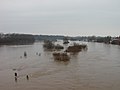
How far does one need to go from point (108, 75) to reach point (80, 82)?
12.8 feet

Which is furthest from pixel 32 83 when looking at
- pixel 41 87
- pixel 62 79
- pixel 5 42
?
pixel 5 42

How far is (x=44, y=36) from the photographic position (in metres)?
177

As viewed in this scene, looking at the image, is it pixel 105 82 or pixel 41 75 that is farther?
pixel 41 75

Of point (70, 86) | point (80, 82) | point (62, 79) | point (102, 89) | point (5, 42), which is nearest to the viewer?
point (102, 89)

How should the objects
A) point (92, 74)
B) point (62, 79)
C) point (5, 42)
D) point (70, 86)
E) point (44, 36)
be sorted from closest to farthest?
point (70, 86)
point (62, 79)
point (92, 74)
point (5, 42)
point (44, 36)

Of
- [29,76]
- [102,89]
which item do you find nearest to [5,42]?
[29,76]

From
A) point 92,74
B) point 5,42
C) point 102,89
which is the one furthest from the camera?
point 5,42

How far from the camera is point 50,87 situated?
18516 millimetres

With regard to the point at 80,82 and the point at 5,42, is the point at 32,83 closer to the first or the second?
the point at 80,82

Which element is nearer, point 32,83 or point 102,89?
point 102,89

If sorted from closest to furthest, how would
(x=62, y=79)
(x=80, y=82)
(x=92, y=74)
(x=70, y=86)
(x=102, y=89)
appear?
(x=102, y=89), (x=70, y=86), (x=80, y=82), (x=62, y=79), (x=92, y=74)

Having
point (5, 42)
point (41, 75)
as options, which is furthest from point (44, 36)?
point (41, 75)

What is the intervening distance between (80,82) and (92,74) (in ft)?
11.6

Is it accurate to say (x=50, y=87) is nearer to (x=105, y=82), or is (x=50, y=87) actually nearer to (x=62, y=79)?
(x=62, y=79)
